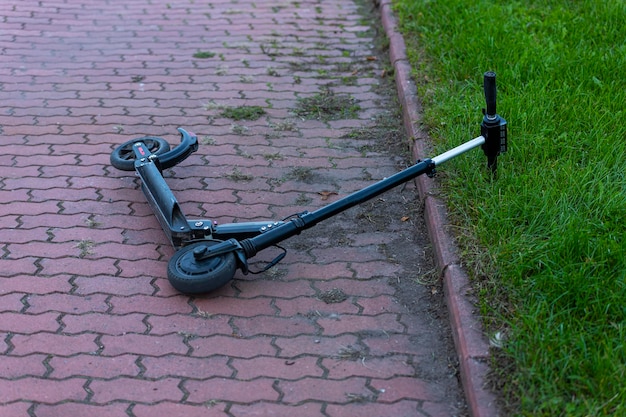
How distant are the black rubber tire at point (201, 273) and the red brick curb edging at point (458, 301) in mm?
1075

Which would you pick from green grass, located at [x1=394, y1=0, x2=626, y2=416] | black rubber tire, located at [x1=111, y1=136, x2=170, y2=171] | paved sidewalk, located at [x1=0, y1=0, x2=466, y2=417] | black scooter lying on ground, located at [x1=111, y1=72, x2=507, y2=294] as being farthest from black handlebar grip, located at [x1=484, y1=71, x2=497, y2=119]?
black rubber tire, located at [x1=111, y1=136, x2=170, y2=171]

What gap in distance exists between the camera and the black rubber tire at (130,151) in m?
4.92

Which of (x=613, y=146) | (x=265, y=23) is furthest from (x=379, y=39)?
(x=613, y=146)

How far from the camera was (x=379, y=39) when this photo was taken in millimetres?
7375

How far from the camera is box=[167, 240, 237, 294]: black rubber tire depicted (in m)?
3.91

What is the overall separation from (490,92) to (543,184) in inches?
23.2

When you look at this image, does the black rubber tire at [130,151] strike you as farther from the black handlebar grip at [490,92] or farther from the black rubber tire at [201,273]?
the black handlebar grip at [490,92]

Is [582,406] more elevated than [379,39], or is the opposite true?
[582,406]

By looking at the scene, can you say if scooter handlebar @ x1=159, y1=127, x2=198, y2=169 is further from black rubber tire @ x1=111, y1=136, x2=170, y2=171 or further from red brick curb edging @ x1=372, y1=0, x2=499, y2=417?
red brick curb edging @ x1=372, y1=0, x2=499, y2=417

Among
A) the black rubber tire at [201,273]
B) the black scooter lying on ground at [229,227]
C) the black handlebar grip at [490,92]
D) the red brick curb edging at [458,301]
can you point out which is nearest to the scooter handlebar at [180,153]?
the black scooter lying on ground at [229,227]

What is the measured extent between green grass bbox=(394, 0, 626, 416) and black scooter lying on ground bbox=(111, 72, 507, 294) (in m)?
0.30

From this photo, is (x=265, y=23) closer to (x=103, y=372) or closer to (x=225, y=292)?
(x=225, y=292)

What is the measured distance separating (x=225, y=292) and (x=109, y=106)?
262 centimetres

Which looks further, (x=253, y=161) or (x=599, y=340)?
(x=253, y=161)
